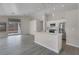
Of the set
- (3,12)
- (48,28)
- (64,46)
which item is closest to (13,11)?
(3,12)

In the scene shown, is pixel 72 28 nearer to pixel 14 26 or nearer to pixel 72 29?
pixel 72 29

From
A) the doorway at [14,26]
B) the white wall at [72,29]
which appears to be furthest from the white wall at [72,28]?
the doorway at [14,26]

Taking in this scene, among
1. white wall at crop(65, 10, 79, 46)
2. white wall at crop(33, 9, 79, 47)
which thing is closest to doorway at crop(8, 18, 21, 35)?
white wall at crop(33, 9, 79, 47)

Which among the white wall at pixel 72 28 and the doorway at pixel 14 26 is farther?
the white wall at pixel 72 28

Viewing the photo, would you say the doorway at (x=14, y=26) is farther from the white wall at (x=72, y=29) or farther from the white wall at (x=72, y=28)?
the white wall at (x=72, y=29)

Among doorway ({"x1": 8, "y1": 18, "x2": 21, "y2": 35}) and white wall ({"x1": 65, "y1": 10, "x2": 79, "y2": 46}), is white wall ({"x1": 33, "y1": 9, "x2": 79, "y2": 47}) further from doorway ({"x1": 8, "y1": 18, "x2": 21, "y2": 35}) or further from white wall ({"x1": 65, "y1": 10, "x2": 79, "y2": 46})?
doorway ({"x1": 8, "y1": 18, "x2": 21, "y2": 35})

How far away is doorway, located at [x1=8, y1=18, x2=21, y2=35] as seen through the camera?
10.5 feet

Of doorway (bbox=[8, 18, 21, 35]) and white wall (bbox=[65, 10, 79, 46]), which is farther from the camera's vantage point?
white wall (bbox=[65, 10, 79, 46])

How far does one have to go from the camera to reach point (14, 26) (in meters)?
3.22

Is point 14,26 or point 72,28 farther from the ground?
point 14,26

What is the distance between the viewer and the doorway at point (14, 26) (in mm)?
3191

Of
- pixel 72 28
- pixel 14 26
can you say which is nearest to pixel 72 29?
pixel 72 28

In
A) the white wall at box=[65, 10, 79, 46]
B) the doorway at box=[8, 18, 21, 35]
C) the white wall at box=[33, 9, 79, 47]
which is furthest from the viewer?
the white wall at box=[65, 10, 79, 46]
